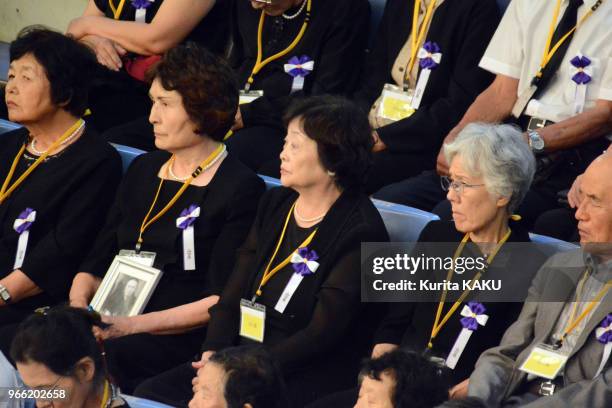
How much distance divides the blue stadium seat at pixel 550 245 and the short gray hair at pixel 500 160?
4.9 inches

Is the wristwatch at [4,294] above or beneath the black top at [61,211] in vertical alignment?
beneath

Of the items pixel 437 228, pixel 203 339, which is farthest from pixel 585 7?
pixel 203 339

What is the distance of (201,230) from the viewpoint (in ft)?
12.9

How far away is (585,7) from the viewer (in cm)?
423

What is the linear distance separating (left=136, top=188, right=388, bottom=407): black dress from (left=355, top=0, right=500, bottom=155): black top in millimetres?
807

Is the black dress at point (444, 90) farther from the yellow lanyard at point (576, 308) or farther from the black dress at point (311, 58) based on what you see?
the yellow lanyard at point (576, 308)

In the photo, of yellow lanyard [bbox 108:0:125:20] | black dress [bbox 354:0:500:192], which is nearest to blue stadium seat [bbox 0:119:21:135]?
yellow lanyard [bbox 108:0:125:20]

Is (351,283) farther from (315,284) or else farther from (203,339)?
(203,339)

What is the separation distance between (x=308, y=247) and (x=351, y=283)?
0.64 feet

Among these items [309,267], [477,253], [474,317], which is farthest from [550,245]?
[309,267]

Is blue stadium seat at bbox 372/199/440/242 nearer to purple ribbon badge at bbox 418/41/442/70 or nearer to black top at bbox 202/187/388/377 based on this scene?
black top at bbox 202/187/388/377

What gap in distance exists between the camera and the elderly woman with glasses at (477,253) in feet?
11.6

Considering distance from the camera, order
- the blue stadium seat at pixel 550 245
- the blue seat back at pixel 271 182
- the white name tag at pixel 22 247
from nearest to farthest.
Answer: the blue stadium seat at pixel 550 245 → the blue seat back at pixel 271 182 → the white name tag at pixel 22 247

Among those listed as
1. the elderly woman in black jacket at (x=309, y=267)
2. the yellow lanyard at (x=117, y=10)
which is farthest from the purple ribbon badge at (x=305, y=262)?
the yellow lanyard at (x=117, y=10)
